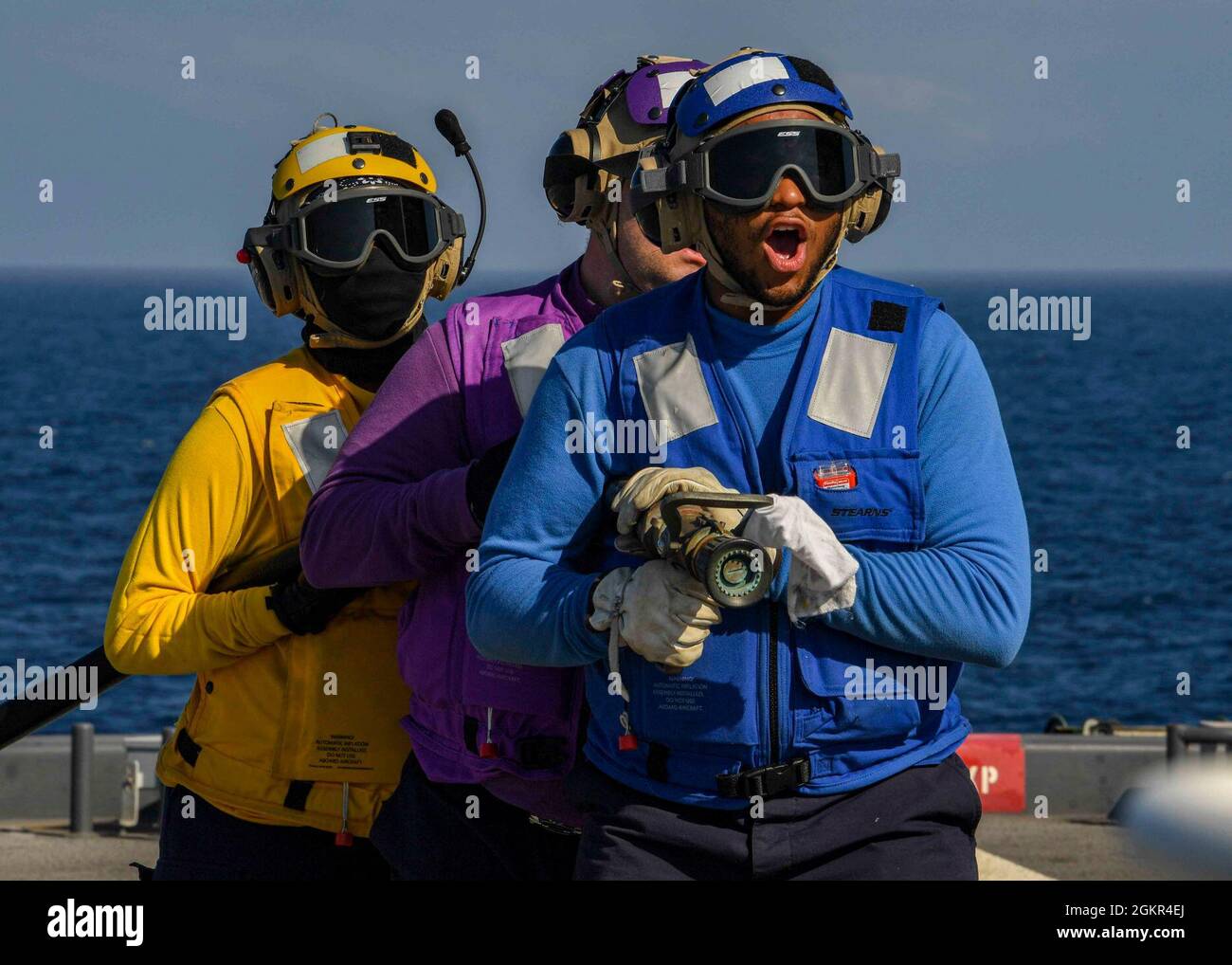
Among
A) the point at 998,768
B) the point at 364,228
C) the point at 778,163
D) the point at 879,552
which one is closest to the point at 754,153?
the point at 778,163

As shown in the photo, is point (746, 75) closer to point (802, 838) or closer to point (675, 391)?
point (675, 391)

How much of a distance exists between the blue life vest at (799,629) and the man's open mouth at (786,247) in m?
0.12

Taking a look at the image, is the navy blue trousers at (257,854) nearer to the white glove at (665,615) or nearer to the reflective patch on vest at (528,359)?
the reflective patch on vest at (528,359)

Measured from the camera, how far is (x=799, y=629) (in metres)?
4.04

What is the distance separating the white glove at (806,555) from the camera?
386cm

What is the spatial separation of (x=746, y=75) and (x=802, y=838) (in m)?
1.46

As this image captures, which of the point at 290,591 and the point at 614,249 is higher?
the point at 614,249

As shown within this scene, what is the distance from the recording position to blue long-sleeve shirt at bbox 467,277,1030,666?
3998 millimetres

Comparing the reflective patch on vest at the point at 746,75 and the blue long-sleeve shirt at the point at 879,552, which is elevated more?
the reflective patch on vest at the point at 746,75

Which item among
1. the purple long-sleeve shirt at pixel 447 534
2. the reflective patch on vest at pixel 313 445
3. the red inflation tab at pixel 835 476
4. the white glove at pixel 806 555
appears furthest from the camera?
the reflective patch on vest at pixel 313 445

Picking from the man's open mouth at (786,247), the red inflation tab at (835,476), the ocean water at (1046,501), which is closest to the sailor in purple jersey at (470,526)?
the man's open mouth at (786,247)

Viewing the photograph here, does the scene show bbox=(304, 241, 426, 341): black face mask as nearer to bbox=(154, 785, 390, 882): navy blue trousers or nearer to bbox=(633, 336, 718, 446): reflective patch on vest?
bbox=(154, 785, 390, 882): navy blue trousers

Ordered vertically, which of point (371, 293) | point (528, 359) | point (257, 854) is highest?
point (371, 293)
